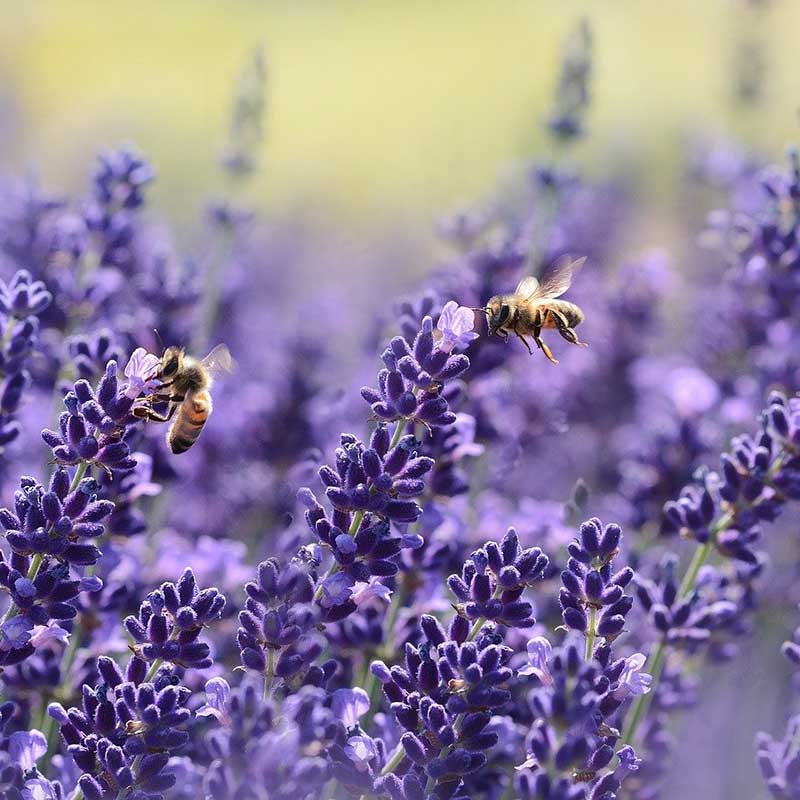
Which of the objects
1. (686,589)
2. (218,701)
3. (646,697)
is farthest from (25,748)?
(686,589)

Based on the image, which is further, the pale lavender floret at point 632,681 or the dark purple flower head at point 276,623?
the pale lavender floret at point 632,681

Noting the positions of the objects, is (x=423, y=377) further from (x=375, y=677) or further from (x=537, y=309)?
(x=537, y=309)

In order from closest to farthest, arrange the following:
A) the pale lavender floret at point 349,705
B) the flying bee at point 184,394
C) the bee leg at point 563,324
Answer: the pale lavender floret at point 349,705
the flying bee at point 184,394
the bee leg at point 563,324

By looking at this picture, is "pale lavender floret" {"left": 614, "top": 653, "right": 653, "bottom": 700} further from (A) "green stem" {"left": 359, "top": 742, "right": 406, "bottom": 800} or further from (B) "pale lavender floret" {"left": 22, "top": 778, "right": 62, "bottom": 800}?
(B) "pale lavender floret" {"left": 22, "top": 778, "right": 62, "bottom": 800}

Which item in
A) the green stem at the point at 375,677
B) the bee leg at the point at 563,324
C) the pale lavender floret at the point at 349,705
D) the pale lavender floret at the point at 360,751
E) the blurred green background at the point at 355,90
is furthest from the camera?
the blurred green background at the point at 355,90

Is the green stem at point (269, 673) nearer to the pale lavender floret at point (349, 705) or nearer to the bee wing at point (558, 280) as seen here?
the pale lavender floret at point (349, 705)

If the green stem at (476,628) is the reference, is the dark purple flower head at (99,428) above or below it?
above

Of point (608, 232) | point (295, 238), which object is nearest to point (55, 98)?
point (295, 238)

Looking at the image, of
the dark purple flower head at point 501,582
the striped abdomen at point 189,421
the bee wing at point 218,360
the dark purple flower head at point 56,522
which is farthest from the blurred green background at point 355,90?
the dark purple flower head at point 56,522

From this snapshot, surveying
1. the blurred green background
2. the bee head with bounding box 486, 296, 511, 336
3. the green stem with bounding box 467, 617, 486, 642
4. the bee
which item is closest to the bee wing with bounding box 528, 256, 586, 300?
the bee
